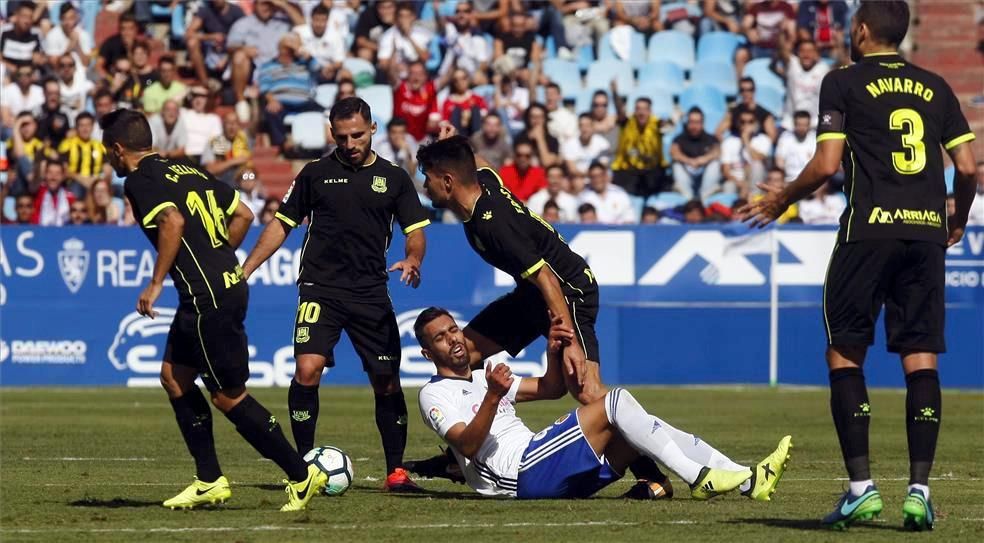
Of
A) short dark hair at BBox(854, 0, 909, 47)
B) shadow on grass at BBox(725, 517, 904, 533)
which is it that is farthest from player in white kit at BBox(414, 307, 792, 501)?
short dark hair at BBox(854, 0, 909, 47)

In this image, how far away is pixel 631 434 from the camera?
890 centimetres

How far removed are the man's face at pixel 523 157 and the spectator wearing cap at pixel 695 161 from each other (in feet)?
7.52

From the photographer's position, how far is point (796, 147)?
24219 mm

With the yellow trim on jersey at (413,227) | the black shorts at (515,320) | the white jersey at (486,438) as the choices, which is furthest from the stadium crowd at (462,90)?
the white jersey at (486,438)

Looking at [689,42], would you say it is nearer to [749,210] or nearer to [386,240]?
[386,240]

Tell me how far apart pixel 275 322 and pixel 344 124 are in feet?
35.7

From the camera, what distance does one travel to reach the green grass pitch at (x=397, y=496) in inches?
316

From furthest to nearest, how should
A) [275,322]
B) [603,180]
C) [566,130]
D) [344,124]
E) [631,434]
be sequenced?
[566,130]
[603,180]
[275,322]
[344,124]
[631,434]

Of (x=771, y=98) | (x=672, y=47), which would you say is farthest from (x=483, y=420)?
(x=672, y=47)

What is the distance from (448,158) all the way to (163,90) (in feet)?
53.3

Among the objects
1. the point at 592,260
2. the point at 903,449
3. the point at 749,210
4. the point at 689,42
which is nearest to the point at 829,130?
the point at 749,210

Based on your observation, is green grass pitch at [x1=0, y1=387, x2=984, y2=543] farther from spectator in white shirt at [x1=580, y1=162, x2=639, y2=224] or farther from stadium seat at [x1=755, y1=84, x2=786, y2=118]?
stadium seat at [x1=755, y1=84, x2=786, y2=118]

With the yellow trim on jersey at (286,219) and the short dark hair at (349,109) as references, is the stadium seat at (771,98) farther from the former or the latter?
the short dark hair at (349,109)

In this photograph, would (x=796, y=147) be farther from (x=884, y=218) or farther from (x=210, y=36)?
(x=884, y=218)
